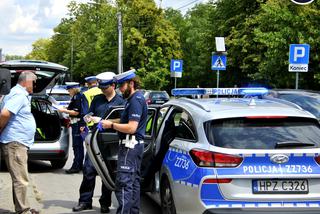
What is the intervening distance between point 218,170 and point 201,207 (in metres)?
0.38

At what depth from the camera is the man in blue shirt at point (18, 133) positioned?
236 inches

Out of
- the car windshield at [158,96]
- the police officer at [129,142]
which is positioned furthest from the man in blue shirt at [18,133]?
the car windshield at [158,96]

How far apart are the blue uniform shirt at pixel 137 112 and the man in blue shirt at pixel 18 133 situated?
1360mm

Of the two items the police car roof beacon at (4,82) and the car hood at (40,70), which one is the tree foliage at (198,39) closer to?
the car hood at (40,70)

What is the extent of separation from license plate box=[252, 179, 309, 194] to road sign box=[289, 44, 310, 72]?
1018cm

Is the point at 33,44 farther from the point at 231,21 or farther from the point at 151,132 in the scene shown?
the point at 151,132

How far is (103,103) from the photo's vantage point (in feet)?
23.3

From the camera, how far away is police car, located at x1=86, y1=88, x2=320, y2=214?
469 centimetres

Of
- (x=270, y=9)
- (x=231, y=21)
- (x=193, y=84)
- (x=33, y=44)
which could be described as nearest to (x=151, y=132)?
(x=270, y=9)

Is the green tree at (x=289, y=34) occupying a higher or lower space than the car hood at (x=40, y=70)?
higher

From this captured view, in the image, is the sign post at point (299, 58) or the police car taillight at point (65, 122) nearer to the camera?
the police car taillight at point (65, 122)

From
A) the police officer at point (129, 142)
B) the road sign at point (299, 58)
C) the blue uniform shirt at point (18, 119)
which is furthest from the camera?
the road sign at point (299, 58)

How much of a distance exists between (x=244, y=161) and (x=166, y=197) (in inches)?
51.6

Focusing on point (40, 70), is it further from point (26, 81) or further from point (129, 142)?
point (129, 142)
